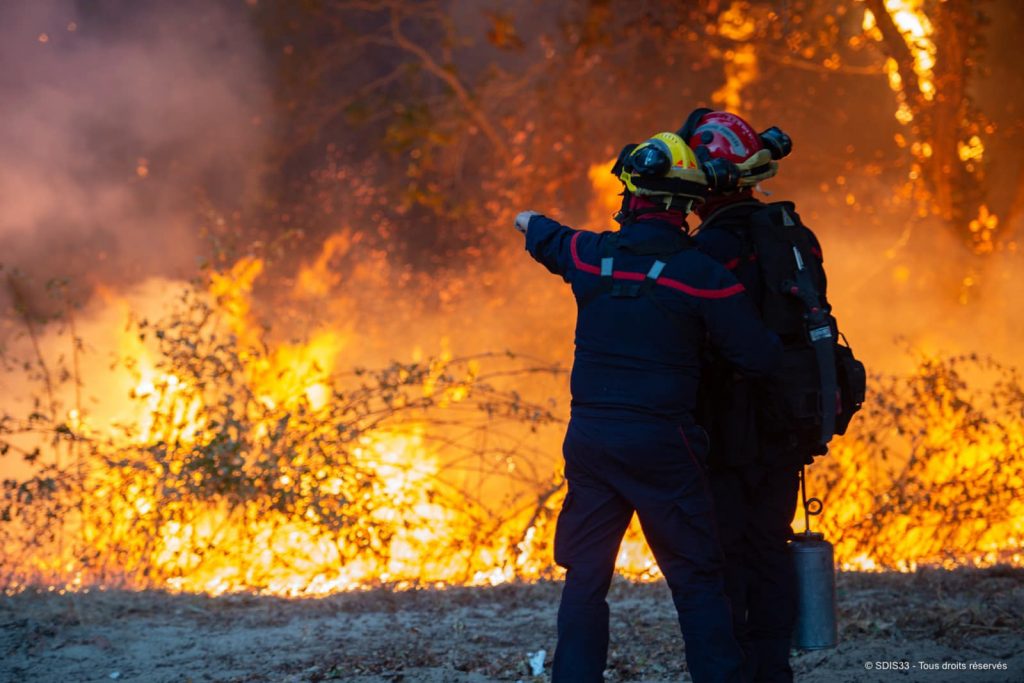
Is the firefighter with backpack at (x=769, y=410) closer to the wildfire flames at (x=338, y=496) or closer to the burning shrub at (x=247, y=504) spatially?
the wildfire flames at (x=338, y=496)

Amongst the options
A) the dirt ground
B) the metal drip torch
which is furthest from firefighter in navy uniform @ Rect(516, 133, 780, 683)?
the dirt ground

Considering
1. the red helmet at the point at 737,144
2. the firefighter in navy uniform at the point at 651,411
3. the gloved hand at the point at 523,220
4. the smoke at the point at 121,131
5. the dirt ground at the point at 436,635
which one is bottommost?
the dirt ground at the point at 436,635

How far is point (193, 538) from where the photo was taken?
6406 millimetres

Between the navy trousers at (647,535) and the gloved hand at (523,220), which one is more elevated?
the gloved hand at (523,220)

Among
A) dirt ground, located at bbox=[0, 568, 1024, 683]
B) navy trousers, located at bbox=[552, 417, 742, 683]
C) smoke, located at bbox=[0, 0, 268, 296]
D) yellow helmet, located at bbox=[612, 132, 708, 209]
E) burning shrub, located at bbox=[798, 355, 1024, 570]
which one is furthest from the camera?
smoke, located at bbox=[0, 0, 268, 296]

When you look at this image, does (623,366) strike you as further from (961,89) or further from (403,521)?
(961,89)

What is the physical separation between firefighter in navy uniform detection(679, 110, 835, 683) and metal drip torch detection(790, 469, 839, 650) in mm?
77

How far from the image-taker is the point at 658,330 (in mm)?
3475

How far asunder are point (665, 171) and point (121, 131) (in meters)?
8.49

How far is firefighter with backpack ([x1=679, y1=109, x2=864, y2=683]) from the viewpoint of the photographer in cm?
376

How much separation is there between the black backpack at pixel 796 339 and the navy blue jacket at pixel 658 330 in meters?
0.26

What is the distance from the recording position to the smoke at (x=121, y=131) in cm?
1002

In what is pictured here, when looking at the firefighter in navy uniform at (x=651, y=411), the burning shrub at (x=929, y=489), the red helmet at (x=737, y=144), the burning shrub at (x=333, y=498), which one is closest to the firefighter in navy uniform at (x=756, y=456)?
the red helmet at (x=737, y=144)

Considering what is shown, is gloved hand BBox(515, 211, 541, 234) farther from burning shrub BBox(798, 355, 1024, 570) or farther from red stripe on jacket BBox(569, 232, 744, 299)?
burning shrub BBox(798, 355, 1024, 570)
